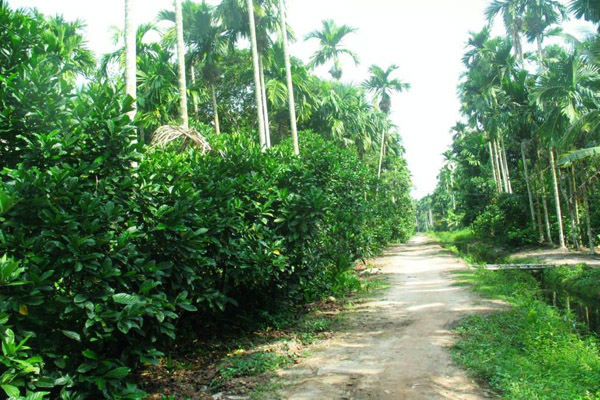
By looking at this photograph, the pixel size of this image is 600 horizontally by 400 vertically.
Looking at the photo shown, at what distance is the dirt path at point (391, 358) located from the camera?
4.70 m

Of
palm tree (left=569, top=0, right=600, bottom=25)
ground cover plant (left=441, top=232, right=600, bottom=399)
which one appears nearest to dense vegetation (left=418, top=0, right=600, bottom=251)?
palm tree (left=569, top=0, right=600, bottom=25)

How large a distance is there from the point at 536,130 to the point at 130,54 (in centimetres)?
1889

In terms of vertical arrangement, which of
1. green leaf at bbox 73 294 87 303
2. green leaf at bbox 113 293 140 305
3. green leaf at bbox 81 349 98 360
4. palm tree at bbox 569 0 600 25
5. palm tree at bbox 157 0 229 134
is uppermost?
palm tree at bbox 157 0 229 134

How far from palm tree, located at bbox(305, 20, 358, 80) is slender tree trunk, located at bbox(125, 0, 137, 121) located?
70.7 feet

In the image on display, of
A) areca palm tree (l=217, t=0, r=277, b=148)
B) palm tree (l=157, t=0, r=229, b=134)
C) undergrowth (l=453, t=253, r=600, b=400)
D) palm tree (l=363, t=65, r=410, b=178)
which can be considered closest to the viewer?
undergrowth (l=453, t=253, r=600, b=400)

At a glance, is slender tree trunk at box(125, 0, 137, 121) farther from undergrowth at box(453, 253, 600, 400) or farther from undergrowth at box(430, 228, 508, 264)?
undergrowth at box(430, 228, 508, 264)

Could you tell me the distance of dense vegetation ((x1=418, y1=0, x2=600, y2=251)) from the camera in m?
14.4

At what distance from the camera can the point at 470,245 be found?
31094 millimetres

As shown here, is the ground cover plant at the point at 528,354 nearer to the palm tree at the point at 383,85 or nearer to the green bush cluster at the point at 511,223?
the green bush cluster at the point at 511,223

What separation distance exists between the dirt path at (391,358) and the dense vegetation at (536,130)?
7.33m

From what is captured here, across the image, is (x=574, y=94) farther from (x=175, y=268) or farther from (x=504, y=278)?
(x=175, y=268)

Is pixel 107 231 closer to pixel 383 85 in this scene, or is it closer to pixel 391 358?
pixel 391 358

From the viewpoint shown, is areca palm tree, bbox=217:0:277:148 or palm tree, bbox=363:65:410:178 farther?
palm tree, bbox=363:65:410:178

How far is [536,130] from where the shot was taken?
787 inches
